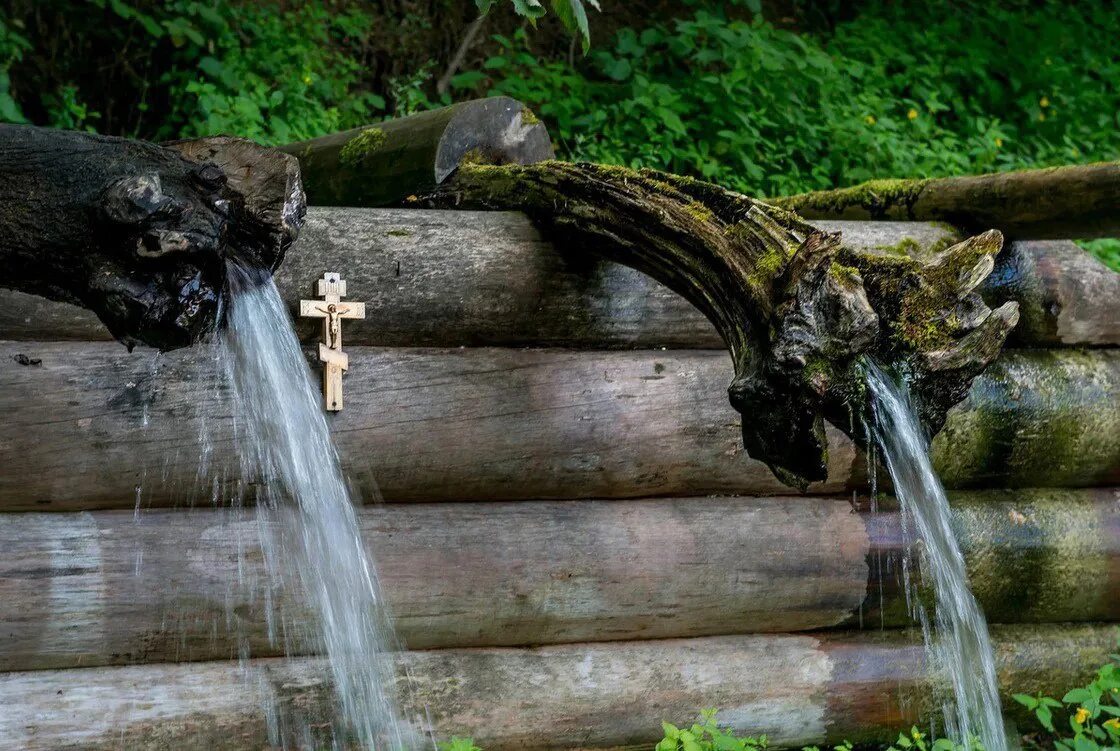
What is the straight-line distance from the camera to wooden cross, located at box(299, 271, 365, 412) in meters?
3.83

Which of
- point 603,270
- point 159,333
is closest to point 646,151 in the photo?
point 603,270

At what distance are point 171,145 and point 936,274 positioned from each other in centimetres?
206

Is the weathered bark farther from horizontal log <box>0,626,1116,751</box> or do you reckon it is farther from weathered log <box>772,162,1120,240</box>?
weathered log <box>772,162,1120,240</box>

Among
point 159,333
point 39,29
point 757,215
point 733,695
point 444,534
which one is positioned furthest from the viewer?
point 39,29

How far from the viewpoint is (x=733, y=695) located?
169 inches

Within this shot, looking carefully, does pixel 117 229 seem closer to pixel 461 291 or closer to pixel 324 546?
A: pixel 324 546

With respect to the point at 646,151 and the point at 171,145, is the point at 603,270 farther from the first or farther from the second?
the point at 646,151

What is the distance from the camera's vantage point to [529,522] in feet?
13.5

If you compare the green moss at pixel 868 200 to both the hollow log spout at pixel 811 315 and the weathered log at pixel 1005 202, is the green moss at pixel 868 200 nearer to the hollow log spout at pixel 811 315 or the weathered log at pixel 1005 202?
the weathered log at pixel 1005 202

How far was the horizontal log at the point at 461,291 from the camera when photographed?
389 centimetres

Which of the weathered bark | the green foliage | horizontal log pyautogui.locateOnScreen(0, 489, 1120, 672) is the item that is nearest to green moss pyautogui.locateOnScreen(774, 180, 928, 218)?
horizontal log pyautogui.locateOnScreen(0, 489, 1120, 672)

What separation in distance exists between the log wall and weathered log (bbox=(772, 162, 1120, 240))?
0.16m

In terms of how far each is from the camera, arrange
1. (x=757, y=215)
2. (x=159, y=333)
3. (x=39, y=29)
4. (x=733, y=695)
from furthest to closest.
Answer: (x=39, y=29), (x=733, y=695), (x=757, y=215), (x=159, y=333)

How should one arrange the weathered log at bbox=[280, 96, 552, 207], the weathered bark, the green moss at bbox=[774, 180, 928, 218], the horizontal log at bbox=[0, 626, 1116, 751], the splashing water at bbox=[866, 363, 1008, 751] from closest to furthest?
the weathered bark → the splashing water at bbox=[866, 363, 1008, 751] → the horizontal log at bbox=[0, 626, 1116, 751] → the weathered log at bbox=[280, 96, 552, 207] → the green moss at bbox=[774, 180, 928, 218]
